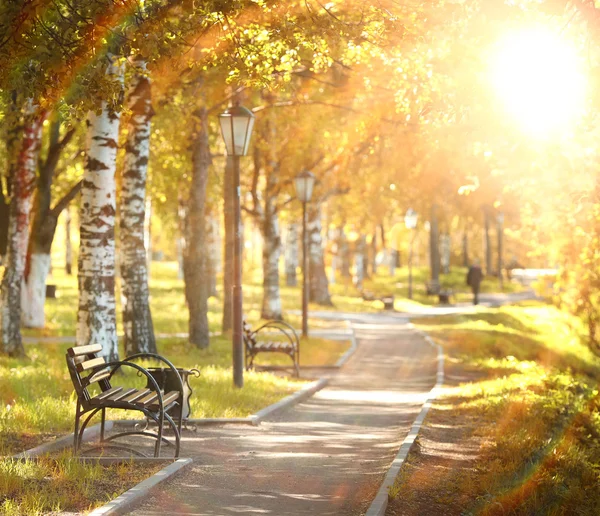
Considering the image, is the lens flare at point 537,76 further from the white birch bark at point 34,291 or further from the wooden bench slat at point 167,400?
the white birch bark at point 34,291

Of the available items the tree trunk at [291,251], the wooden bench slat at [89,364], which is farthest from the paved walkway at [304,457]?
the tree trunk at [291,251]

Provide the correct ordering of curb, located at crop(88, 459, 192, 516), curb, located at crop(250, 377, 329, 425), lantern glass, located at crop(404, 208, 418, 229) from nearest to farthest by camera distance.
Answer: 1. curb, located at crop(88, 459, 192, 516)
2. curb, located at crop(250, 377, 329, 425)
3. lantern glass, located at crop(404, 208, 418, 229)

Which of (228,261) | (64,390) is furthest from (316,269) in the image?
(64,390)

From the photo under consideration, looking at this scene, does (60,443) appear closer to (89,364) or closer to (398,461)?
(89,364)

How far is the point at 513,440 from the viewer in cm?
1034

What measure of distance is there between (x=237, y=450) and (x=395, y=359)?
11677 mm

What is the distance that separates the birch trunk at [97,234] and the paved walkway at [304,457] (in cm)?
313

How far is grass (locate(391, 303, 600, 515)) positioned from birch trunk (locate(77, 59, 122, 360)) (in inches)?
195

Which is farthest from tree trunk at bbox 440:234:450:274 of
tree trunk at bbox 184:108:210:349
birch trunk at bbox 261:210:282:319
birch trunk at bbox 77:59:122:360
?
birch trunk at bbox 77:59:122:360

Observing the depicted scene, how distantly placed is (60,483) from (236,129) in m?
8.17

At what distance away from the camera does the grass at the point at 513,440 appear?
7.79m

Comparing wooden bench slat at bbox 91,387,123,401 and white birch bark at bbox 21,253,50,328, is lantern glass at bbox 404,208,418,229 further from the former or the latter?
wooden bench slat at bbox 91,387,123,401

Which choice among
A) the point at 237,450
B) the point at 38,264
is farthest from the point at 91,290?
the point at 38,264

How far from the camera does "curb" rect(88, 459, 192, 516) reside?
6.88 m
